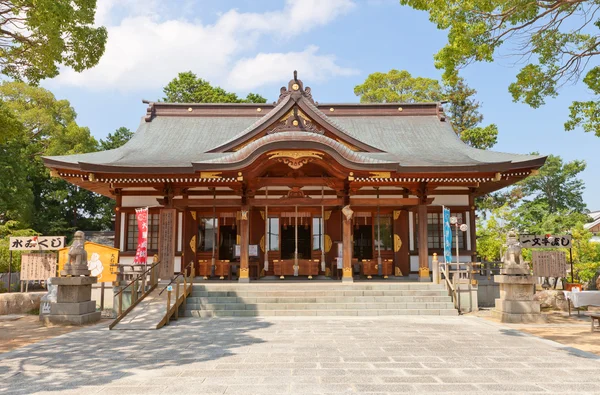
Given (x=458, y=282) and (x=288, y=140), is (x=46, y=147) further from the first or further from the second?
(x=458, y=282)

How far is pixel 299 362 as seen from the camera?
6.54 meters

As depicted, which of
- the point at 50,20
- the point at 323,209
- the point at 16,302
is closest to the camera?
the point at 50,20

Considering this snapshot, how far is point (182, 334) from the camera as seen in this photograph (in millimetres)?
9125

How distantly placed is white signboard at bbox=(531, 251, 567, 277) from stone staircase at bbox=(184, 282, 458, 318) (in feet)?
12.3

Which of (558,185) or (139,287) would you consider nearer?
(139,287)

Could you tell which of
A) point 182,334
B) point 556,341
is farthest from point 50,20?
point 556,341

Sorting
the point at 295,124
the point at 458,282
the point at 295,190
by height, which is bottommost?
the point at 458,282

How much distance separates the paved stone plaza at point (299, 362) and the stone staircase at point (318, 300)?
84.2 inches

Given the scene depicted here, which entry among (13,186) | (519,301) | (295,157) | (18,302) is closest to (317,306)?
(295,157)

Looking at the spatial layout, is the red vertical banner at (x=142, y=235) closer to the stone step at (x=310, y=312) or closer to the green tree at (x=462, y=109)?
the stone step at (x=310, y=312)

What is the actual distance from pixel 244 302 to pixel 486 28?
30.8ft

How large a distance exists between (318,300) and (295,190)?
4.02 meters

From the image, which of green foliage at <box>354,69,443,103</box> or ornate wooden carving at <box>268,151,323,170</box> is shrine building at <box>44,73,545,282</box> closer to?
ornate wooden carving at <box>268,151,323,170</box>

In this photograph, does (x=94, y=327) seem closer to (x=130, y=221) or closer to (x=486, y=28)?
(x=130, y=221)
